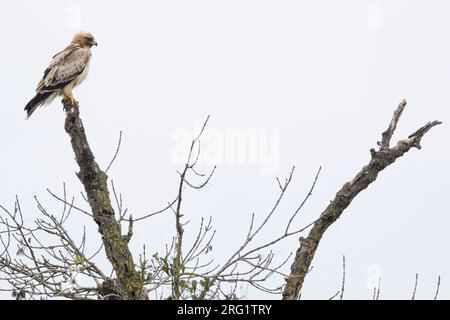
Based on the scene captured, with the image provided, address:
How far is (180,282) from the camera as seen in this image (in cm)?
644

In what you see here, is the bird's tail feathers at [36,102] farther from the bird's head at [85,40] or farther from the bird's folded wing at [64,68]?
the bird's head at [85,40]

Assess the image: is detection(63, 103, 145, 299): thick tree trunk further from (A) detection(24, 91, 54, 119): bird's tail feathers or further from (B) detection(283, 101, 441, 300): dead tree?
(A) detection(24, 91, 54, 119): bird's tail feathers

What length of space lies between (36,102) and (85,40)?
229 cm

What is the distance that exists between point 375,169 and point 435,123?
0.89 m

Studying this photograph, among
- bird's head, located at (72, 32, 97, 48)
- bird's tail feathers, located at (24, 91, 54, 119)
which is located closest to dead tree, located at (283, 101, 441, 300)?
bird's tail feathers, located at (24, 91, 54, 119)

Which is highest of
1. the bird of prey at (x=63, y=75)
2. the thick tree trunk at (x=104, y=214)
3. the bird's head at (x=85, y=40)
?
the bird's head at (x=85, y=40)

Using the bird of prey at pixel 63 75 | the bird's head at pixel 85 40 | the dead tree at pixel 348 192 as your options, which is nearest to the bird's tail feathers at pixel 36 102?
the bird of prey at pixel 63 75

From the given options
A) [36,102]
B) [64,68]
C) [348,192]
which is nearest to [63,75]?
[64,68]

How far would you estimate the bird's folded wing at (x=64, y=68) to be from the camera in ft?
44.2

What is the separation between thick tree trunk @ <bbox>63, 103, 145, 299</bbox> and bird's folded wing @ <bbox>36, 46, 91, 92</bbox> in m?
4.21

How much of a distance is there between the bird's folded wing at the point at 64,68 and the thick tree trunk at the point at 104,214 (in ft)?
13.8

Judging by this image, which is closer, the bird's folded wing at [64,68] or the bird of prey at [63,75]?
the bird of prey at [63,75]
